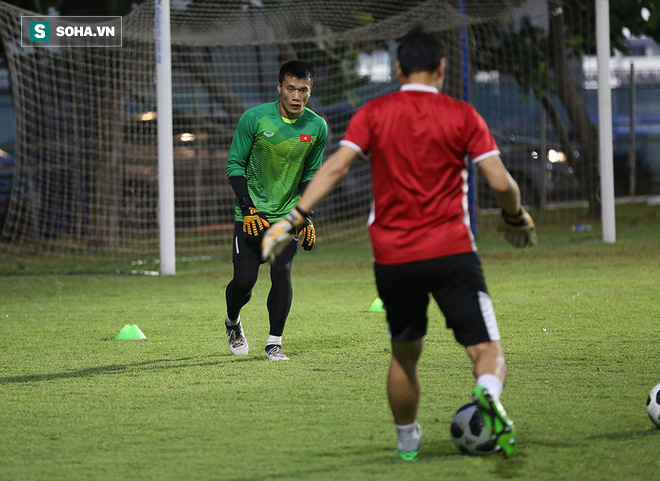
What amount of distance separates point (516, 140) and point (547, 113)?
0.90 meters

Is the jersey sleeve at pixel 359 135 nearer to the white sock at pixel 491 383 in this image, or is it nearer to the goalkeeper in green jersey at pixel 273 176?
the white sock at pixel 491 383

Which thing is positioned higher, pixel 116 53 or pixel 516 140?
pixel 116 53

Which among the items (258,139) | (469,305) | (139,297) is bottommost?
(139,297)

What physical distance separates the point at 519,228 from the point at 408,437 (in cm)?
103

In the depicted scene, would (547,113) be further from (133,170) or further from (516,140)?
(133,170)

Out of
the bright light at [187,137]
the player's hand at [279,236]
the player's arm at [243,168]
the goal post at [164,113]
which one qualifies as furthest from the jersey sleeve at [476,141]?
the bright light at [187,137]

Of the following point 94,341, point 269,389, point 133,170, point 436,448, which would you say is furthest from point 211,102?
point 436,448

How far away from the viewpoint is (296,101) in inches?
285

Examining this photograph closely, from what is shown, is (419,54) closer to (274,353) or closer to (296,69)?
(296,69)

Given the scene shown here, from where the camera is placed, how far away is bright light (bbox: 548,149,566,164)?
76.8 feet

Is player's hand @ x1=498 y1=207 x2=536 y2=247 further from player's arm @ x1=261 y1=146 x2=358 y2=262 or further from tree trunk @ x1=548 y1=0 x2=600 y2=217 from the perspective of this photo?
tree trunk @ x1=548 y1=0 x2=600 y2=217

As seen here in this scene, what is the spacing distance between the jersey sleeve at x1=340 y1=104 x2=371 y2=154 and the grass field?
1366 mm

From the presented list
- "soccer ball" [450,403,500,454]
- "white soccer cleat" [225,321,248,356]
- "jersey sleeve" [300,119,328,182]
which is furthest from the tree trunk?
"soccer ball" [450,403,500,454]

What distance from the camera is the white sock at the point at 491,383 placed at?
422cm
